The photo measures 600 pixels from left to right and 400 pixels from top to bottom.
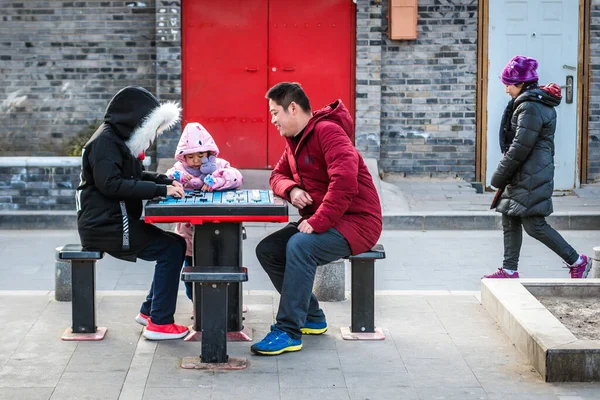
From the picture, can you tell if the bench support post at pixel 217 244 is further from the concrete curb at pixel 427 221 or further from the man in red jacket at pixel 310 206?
the concrete curb at pixel 427 221

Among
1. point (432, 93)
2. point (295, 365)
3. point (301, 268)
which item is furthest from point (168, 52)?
point (295, 365)

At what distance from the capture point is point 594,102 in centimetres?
1298

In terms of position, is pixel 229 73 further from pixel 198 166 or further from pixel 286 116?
pixel 286 116

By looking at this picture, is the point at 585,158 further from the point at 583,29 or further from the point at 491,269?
the point at 491,269

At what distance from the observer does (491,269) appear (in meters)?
8.96

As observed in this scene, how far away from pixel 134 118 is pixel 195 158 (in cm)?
62

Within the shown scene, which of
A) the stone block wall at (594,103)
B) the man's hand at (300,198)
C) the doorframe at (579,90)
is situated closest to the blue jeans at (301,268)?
the man's hand at (300,198)

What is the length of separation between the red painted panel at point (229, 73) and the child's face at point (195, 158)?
619 centimetres

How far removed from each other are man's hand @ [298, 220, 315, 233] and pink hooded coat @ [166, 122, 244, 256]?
718 mm

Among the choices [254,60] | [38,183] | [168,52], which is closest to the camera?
[38,183]

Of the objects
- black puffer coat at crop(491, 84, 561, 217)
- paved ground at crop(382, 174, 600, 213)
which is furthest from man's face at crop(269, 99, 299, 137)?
paved ground at crop(382, 174, 600, 213)

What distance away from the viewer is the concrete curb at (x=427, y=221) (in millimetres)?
10984

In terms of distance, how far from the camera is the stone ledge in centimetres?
539

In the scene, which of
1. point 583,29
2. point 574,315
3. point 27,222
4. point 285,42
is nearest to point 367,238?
point 574,315
